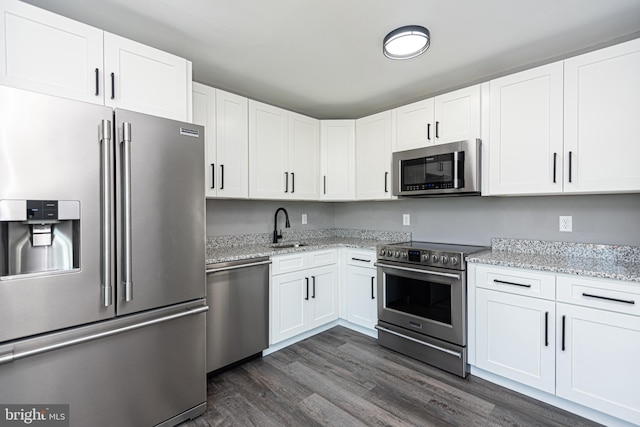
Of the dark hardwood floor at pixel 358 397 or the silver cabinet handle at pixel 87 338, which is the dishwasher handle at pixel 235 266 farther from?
the dark hardwood floor at pixel 358 397

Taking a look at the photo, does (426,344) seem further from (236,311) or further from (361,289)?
(236,311)

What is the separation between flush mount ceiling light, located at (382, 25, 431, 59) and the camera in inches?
77.1

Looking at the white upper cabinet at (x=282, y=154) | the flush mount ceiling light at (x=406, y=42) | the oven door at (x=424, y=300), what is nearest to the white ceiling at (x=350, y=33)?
the flush mount ceiling light at (x=406, y=42)

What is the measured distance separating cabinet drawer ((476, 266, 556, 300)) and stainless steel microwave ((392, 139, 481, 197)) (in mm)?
677

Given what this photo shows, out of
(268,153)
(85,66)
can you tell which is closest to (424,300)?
(268,153)

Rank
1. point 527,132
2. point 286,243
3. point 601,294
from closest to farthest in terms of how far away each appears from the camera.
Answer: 1. point 601,294
2. point 527,132
3. point 286,243

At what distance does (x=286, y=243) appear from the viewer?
3443 millimetres

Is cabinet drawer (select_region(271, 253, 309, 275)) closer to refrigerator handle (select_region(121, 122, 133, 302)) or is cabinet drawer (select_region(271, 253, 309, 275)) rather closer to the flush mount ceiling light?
refrigerator handle (select_region(121, 122, 133, 302))

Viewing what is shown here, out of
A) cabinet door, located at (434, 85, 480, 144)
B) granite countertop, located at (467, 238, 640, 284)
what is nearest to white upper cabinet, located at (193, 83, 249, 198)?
cabinet door, located at (434, 85, 480, 144)

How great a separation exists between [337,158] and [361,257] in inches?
46.8

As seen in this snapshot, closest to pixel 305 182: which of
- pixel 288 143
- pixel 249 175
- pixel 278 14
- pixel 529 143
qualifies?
pixel 288 143

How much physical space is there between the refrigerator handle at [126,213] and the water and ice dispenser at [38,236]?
0.19m

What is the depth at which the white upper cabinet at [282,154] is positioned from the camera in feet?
9.49

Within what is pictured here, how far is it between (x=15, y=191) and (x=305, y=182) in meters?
2.38
